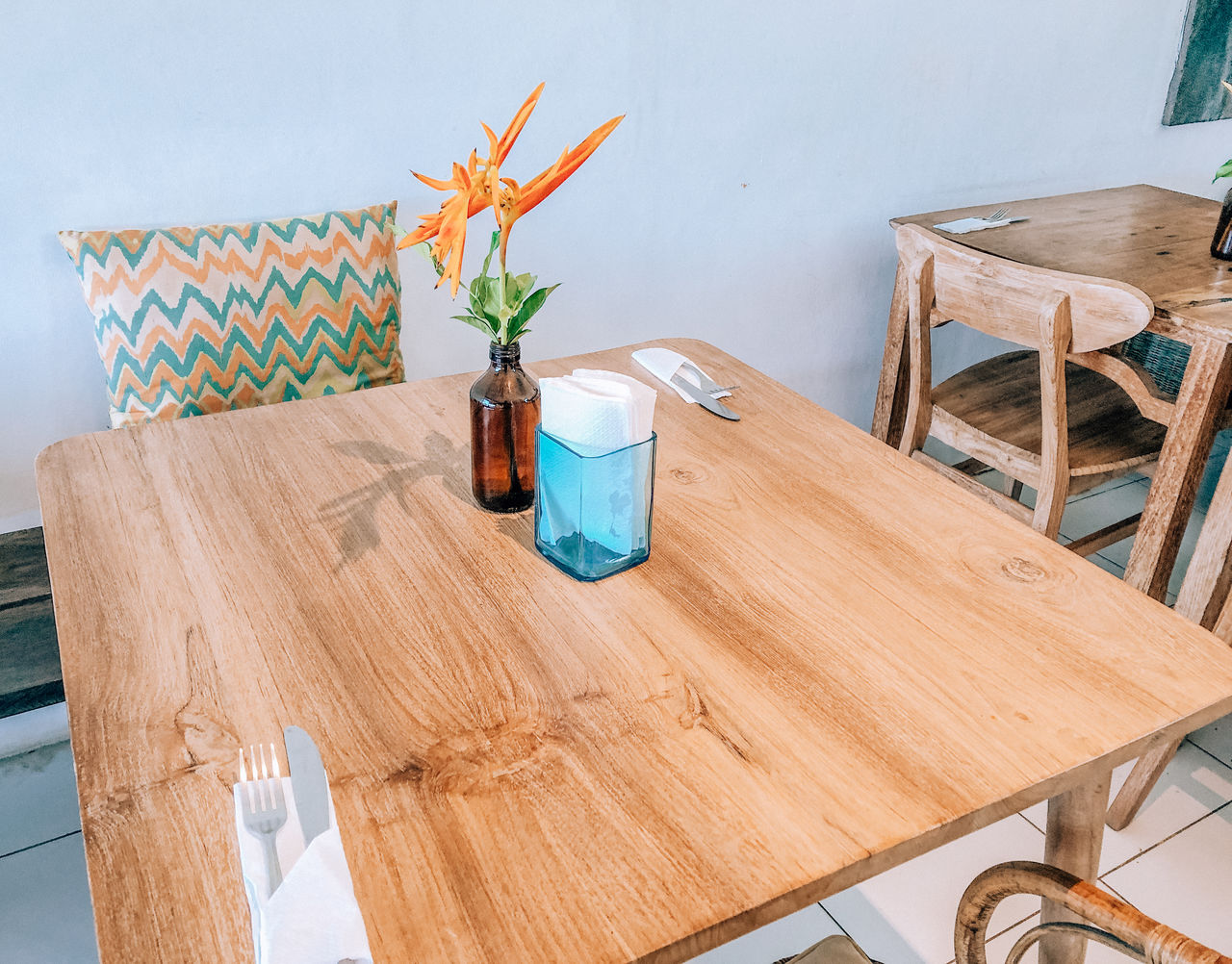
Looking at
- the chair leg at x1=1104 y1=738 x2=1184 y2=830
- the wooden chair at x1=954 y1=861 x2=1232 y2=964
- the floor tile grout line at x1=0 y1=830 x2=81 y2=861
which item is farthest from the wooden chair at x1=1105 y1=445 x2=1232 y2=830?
the floor tile grout line at x1=0 y1=830 x2=81 y2=861

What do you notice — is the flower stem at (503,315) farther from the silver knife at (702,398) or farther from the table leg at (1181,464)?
the table leg at (1181,464)

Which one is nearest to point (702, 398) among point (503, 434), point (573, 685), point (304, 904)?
point (503, 434)

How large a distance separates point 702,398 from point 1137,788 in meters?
1.16

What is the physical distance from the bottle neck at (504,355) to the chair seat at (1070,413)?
1.42m

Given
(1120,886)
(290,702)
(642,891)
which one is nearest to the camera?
(642,891)

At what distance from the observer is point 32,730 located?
2008 mm

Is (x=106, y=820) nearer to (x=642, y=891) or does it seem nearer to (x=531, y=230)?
(x=642, y=891)

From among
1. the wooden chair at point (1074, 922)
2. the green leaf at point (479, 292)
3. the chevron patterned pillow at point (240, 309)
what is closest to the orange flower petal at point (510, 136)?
the green leaf at point (479, 292)

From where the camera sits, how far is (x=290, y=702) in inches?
34.5

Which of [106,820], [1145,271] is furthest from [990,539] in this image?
[1145,271]

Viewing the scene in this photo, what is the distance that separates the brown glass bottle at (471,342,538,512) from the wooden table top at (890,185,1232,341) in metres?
1.42

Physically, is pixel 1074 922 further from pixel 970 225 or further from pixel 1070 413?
pixel 970 225

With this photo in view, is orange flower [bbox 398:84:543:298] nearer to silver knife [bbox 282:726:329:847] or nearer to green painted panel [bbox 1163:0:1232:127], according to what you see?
silver knife [bbox 282:726:329:847]

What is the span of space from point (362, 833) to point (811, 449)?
32.7 inches
